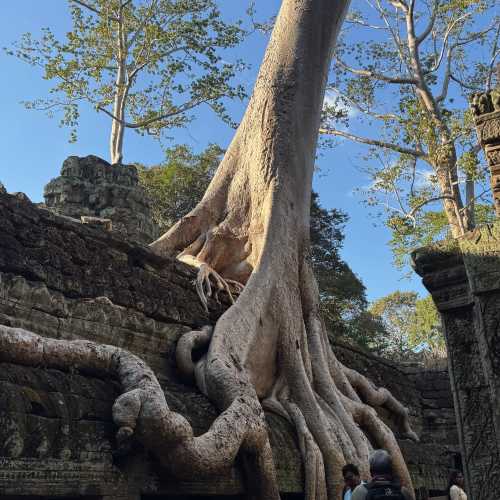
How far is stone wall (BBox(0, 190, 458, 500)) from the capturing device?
2.45 metres

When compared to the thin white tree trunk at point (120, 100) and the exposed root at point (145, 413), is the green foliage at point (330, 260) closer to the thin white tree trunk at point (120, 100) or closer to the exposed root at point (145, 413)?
the thin white tree trunk at point (120, 100)

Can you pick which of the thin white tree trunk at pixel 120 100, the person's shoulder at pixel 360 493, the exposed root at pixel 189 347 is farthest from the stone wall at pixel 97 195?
the person's shoulder at pixel 360 493

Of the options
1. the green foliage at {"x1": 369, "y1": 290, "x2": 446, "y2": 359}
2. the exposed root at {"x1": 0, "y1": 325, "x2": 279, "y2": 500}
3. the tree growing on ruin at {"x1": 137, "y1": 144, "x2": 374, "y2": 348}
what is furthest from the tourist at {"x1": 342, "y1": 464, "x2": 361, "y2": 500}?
the green foliage at {"x1": 369, "y1": 290, "x2": 446, "y2": 359}

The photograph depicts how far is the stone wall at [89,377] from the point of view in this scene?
2453 millimetres

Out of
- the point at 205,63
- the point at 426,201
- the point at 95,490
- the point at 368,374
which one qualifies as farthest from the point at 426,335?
the point at 95,490

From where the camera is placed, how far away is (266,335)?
5.03 m

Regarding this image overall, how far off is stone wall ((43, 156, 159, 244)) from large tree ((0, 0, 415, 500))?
2.41 meters

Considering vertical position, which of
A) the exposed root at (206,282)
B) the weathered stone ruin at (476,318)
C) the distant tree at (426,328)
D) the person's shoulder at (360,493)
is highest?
the distant tree at (426,328)

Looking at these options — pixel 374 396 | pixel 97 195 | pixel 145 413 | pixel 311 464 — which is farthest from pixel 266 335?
pixel 97 195

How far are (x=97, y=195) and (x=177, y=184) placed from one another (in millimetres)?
6665

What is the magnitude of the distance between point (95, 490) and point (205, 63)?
10.5 metres

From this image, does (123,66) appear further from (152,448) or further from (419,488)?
(152,448)

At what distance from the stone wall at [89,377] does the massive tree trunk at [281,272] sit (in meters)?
0.22

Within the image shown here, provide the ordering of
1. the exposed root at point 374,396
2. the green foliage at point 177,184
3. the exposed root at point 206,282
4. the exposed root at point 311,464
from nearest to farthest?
the exposed root at point 311,464
the exposed root at point 206,282
the exposed root at point 374,396
the green foliage at point 177,184
